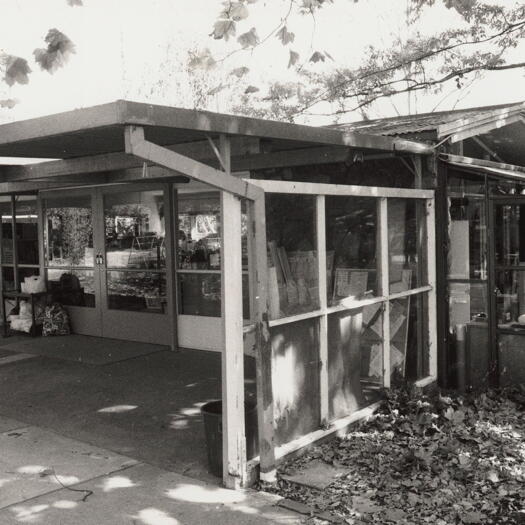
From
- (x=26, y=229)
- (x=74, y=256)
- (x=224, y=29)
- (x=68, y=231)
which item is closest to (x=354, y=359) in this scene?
(x=224, y=29)

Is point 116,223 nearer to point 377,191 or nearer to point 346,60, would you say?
point 377,191

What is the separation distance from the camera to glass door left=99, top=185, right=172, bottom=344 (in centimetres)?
1008

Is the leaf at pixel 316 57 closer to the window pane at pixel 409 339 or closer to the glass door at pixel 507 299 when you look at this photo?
the glass door at pixel 507 299

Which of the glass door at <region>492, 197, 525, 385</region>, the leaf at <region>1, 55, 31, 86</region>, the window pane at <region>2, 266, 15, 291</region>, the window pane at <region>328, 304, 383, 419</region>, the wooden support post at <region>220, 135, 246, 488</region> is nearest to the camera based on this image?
the wooden support post at <region>220, 135, 246, 488</region>

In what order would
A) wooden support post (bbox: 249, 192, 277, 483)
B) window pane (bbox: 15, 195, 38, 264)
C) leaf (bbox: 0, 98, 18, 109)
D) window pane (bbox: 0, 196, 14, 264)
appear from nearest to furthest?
wooden support post (bbox: 249, 192, 277, 483), leaf (bbox: 0, 98, 18, 109), window pane (bbox: 15, 195, 38, 264), window pane (bbox: 0, 196, 14, 264)

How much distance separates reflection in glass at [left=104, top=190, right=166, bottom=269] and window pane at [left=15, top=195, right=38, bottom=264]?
2.04m

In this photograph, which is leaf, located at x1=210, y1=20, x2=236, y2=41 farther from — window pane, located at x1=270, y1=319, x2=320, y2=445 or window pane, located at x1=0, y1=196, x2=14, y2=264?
window pane, located at x1=0, y1=196, x2=14, y2=264

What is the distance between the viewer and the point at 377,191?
6477 mm

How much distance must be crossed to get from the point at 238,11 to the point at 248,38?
25cm

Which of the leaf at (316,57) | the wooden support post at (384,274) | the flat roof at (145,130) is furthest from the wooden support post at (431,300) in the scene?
the leaf at (316,57)

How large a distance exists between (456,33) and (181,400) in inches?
447

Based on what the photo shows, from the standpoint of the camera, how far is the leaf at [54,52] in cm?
525

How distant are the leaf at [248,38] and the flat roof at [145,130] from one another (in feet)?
3.35

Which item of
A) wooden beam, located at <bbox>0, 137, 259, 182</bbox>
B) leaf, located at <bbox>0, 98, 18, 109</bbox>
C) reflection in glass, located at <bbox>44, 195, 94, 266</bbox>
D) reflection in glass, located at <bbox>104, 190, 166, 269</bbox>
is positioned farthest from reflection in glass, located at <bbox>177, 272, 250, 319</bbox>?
leaf, located at <bbox>0, 98, 18, 109</bbox>
